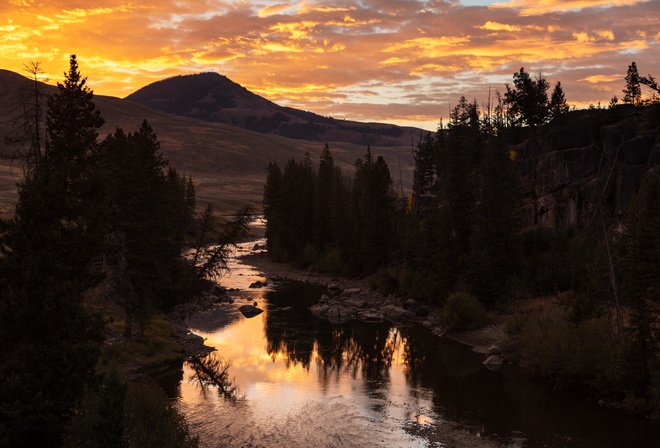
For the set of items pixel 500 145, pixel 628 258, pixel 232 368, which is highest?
pixel 500 145

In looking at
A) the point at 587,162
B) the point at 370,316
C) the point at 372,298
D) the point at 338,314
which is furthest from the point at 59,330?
the point at 587,162

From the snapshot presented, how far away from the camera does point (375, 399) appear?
41.2 meters

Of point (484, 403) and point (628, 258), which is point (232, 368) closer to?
point (484, 403)

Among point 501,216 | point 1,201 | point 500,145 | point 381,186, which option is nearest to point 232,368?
point 501,216

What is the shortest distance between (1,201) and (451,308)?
147976 millimetres

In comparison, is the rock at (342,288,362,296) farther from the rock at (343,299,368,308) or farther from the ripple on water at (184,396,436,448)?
the ripple on water at (184,396,436,448)

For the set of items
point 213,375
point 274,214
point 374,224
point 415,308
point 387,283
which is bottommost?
point 213,375

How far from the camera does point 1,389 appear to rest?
23.1 meters

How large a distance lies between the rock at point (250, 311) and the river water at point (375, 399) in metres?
6.54

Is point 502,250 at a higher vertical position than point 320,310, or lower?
higher

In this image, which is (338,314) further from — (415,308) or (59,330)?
(59,330)

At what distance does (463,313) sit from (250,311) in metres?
23.2

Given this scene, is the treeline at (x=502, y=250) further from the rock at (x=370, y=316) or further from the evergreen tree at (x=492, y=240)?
the rock at (x=370, y=316)

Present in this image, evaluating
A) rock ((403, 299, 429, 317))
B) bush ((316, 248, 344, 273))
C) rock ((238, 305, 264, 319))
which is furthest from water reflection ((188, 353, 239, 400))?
bush ((316, 248, 344, 273))
